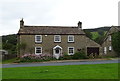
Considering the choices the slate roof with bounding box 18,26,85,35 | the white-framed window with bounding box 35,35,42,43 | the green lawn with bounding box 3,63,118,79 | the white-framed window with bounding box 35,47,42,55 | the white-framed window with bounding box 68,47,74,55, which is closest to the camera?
the green lawn with bounding box 3,63,118,79

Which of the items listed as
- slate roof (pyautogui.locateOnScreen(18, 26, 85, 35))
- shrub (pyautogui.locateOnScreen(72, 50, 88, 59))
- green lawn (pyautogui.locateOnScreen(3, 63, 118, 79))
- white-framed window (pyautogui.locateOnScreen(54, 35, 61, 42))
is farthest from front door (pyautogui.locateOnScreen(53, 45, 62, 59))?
green lawn (pyautogui.locateOnScreen(3, 63, 118, 79))

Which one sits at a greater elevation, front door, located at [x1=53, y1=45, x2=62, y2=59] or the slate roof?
the slate roof

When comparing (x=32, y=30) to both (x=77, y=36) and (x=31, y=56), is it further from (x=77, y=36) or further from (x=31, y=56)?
(x=77, y=36)

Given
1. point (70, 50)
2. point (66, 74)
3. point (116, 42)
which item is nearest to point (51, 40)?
point (70, 50)

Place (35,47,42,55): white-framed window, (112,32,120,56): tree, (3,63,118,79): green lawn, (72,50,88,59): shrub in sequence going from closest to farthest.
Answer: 1. (3,63,118,79): green lawn
2. (72,50,88,59): shrub
3. (35,47,42,55): white-framed window
4. (112,32,120,56): tree

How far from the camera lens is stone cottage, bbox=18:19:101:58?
38.6m

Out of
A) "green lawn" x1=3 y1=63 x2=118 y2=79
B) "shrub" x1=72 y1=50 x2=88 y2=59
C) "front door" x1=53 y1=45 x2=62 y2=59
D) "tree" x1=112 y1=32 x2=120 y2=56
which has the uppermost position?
"tree" x1=112 y1=32 x2=120 y2=56

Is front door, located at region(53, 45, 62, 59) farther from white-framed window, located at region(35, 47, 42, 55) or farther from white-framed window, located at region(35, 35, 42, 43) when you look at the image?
white-framed window, located at region(35, 35, 42, 43)

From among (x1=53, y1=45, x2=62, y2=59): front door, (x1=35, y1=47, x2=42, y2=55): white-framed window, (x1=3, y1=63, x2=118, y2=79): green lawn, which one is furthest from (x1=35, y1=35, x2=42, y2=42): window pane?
(x1=3, y1=63, x2=118, y2=79): green lawn

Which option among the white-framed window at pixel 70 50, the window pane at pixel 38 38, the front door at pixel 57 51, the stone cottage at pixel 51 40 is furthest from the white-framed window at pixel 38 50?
the white-framed window at pixel 70 50

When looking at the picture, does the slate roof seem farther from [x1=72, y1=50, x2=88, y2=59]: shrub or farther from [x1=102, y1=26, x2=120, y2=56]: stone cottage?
[x1=102, y1=26, x2=120, y2=56]: stone cottage

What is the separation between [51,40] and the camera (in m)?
39.7

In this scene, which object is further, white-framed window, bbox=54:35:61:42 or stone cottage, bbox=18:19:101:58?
white-framed window, bbox=54:35:61:42

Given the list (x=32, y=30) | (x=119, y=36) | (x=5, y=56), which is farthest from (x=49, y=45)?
(x=119, y=36)
